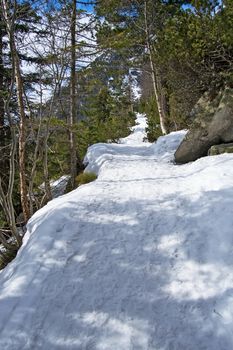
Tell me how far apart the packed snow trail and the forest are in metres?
1.63

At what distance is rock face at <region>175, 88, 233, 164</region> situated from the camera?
6.77 metres

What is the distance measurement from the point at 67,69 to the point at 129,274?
733 centimetres

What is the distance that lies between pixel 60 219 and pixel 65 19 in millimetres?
6666

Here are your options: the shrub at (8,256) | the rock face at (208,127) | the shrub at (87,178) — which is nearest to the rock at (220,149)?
the rock face at (208,127)

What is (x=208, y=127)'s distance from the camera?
23.2 feet

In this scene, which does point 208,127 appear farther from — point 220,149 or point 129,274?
point 129,274

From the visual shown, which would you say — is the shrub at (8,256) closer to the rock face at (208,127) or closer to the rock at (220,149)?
the rock face at (208,127)

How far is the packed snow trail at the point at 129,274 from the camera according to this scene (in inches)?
107

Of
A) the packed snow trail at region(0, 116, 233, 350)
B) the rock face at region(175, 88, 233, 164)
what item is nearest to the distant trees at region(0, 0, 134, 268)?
the packed snow trail at region(0, 116, 233, 350)

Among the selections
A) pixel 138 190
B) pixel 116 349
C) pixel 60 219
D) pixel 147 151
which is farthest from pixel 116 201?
pixel 147 151

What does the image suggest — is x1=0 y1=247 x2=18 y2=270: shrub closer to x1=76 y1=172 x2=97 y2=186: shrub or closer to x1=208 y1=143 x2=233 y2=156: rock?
x1=76 y1=172 x2=97 y2=186: shrub

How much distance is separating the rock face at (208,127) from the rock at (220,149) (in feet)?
0.81

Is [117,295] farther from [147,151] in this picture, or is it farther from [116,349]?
[147,151]

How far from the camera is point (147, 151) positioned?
10539 mm
